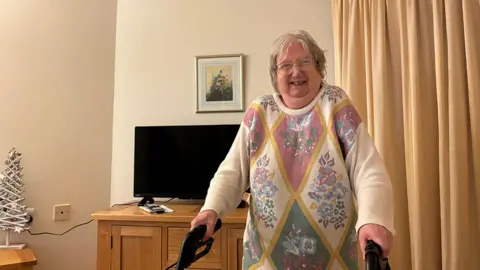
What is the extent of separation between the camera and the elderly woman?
3.52 feet

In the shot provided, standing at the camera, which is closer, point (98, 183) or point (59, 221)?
point (59, 221)

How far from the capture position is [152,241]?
2.24 metres

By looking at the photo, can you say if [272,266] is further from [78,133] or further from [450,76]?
[78,133]

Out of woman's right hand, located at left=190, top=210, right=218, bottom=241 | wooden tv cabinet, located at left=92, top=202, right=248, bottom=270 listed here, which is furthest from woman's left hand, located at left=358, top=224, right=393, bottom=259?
wooden tv cabinet, located at left=92, top=202, right=248, bottom=270

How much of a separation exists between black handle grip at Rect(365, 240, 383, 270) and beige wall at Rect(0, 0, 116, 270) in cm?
236

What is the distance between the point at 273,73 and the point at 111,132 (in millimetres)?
1933

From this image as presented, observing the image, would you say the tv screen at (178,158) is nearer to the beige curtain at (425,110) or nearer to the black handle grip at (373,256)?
the beige curtain at (425,110)

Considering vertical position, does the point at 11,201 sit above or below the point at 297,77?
below

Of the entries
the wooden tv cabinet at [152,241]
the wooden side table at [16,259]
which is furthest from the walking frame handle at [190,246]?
the wooden side table at [16,259]

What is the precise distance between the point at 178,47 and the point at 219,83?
0.43 metres

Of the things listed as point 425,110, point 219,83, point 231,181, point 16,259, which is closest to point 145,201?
point 16,259

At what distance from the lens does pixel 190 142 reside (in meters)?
2.62

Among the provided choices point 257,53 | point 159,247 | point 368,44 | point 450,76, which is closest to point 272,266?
point 159,247

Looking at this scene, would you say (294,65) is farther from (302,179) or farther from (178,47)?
(178,47)
